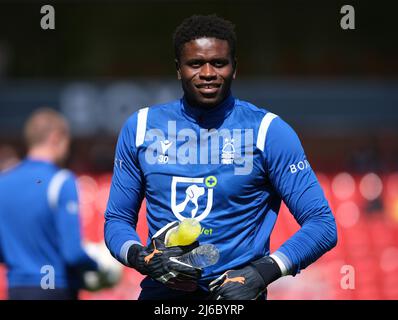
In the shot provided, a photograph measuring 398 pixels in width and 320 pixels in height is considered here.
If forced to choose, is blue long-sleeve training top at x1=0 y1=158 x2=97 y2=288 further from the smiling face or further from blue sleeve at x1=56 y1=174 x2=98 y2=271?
the smiling face

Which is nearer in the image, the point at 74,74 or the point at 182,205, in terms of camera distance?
the point at 182,205

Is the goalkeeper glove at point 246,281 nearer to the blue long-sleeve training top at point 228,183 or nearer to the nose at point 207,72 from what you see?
the blue long-sleeve training top at point 228,183

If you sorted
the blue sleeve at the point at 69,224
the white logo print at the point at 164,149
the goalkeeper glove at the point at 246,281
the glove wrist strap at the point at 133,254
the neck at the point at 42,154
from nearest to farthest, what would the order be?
the goalkeeper glove at the point at 246,281, the glove wrist strap at the point at 133,254, the white logo print at the point at 164,149, the blue sleeve at the point at 69,224, the neck at the point at 42,154

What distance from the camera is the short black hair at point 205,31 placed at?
2.91 metres

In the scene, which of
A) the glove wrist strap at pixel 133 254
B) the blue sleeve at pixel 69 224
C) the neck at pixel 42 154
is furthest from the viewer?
the neck at pixel 42 154

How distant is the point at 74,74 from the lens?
1575cm

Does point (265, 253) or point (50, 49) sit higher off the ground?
point (50, 49)

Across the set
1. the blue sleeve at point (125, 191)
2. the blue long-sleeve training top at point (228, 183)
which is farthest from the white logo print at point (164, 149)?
the blue sleeve at point (125, 191)

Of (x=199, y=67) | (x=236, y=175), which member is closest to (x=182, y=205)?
(x=236, y=175)

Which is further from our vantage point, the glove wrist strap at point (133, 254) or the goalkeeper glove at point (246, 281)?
the glove wrist strap at point (133, 254)

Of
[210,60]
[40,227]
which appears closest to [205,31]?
[210,60]

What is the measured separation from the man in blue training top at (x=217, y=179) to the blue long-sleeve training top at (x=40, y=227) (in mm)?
1571
